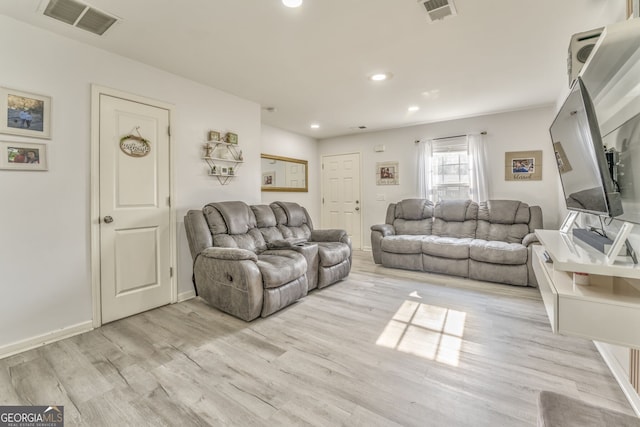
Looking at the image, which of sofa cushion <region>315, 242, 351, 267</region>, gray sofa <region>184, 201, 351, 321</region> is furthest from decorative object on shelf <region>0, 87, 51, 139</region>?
sofa cushion <region>315, 242, 351, 267</region>

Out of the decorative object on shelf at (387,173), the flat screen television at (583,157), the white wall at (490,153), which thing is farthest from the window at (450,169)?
the flat screen television at (583,157)

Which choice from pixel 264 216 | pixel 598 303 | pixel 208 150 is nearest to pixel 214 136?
pixel 208 150

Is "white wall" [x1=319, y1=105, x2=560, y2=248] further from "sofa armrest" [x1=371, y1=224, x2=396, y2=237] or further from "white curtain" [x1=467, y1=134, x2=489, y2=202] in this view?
"sofa armrest" [x1=371, y1=224, x2=396, y2=237]

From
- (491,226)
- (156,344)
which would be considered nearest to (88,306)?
(156,344)

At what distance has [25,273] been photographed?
2059mm

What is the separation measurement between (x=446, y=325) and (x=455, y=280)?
147 cm

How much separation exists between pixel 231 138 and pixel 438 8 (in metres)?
2.51

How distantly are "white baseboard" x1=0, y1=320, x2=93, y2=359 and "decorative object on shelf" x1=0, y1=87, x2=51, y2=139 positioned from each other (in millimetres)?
1509

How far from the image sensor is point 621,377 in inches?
63.2

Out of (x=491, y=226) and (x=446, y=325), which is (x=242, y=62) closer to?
(x=446, y=325)

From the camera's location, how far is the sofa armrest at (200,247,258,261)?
2508 mm

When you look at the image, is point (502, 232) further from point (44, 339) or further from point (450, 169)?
point (44, 339)

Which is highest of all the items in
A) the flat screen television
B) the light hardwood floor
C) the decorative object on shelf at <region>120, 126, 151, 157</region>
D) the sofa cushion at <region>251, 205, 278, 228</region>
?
the decorative object on shelf at <region>120, 126, 151, 157</region>

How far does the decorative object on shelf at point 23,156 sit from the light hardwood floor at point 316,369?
135 centimetres
